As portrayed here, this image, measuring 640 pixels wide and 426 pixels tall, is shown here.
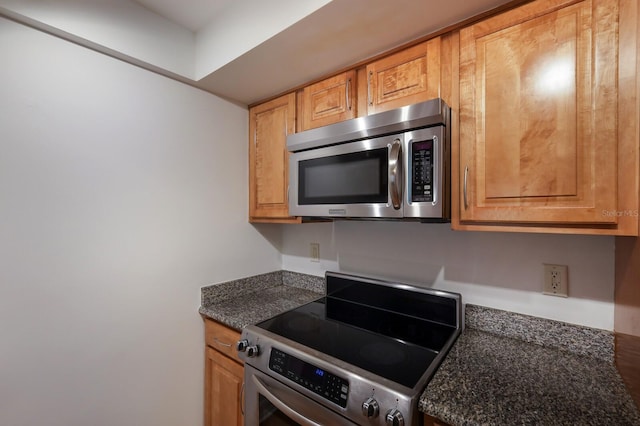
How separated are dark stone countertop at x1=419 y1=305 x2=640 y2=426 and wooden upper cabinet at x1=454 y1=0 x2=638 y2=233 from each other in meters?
0.49

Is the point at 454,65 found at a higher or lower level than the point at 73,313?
higher

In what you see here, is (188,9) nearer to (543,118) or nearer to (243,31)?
(243,31)

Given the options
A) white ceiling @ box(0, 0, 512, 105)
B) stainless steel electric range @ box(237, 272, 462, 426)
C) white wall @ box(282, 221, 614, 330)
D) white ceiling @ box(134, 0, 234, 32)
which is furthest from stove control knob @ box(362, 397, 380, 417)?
white ceiling @ box(134, 0, 234, 32)

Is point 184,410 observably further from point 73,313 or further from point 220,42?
point 220,42

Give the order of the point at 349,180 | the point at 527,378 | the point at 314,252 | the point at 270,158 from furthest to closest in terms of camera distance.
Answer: the point at 314,252
the point at 270,158
the point at 349,180
the point at 527,378

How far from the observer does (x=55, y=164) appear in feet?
3.72

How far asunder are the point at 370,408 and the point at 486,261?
828 millimetres

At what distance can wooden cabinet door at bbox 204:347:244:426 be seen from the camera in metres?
1.39

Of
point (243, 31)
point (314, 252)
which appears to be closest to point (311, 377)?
point (314, 252)

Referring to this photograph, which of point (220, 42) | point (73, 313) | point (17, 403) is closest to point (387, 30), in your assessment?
point (220, 42)

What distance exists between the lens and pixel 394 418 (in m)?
0.78

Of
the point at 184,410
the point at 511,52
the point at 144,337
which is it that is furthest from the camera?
the point at 184,410

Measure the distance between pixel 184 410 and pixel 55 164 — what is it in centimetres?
138

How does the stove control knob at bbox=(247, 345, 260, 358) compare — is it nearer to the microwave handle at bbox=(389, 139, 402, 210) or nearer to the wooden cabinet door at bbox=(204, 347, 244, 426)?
the wooden cabinet door at bbox=(204, 347, 244, 426)
